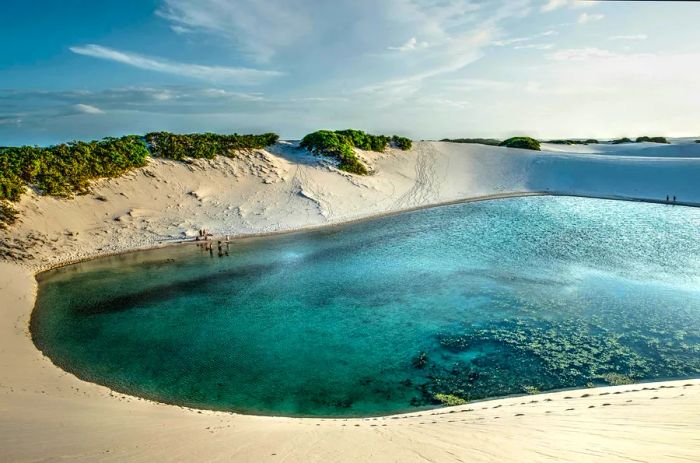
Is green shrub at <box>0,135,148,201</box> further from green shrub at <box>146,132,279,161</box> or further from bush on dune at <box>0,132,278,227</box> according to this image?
green shrub at <box>146,132,279,161</box>

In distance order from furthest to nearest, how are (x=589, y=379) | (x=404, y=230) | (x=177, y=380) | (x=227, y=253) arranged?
(x=404, y=230) → (x=227, y=253) → (x=177, y=380) → (x=589, y=379)

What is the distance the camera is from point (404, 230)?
3012 cm

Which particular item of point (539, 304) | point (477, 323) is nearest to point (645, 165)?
point (539, 304)

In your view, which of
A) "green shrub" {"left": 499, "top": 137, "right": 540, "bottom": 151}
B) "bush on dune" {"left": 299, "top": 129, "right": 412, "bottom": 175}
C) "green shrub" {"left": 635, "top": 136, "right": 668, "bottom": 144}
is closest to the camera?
"bush on dune" {"left": 299, "top": 129, "right": 412, "bottom": 175}

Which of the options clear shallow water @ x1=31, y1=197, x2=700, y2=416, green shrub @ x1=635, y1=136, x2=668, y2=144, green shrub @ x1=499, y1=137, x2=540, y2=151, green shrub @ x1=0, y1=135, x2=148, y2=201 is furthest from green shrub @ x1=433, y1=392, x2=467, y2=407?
green shrub @ x1=635, y1=136, x2=668, y2=144

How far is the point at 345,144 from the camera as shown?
4638 cm

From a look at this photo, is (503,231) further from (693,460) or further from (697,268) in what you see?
(693,460)

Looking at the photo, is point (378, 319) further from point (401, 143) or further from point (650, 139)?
point (650, 139)

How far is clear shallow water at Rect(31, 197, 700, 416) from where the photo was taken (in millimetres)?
11312

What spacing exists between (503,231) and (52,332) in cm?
2607

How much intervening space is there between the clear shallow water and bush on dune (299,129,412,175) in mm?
19341

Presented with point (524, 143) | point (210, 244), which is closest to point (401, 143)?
point (524, 143)

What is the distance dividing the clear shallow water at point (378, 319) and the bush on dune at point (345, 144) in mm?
19341

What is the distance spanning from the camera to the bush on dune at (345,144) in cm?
4425
